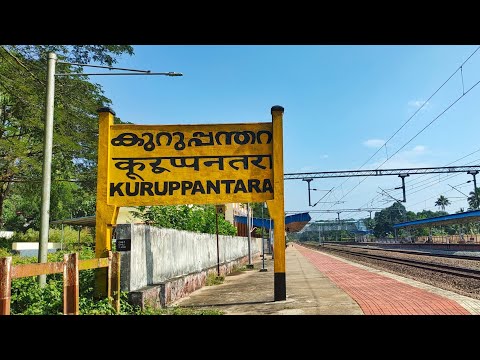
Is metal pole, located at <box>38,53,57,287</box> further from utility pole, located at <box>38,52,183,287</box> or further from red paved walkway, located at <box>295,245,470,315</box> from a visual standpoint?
red paved walkway, located at <box>295,245,470,315</box>

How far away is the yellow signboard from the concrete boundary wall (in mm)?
1028

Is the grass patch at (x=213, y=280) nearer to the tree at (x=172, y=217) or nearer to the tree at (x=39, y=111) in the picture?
the tree at (x=172, y=217)

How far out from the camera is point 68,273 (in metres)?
5.59

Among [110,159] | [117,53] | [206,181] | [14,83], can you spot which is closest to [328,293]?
[206,181]

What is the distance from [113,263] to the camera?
752 cm

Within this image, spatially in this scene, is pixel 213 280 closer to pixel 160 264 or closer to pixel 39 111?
pixel 160 264

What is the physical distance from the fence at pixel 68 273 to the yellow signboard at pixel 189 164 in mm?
2045

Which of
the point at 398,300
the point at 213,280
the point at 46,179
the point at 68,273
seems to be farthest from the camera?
the point at 213,280

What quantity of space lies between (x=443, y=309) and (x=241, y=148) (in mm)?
5168

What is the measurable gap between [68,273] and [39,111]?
1296 centimetres

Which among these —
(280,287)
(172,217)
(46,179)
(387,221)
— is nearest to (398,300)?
(280,287)

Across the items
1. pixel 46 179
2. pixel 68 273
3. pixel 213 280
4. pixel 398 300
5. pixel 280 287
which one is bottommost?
pixel 213 280

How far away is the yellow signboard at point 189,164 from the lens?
922 centimetres
